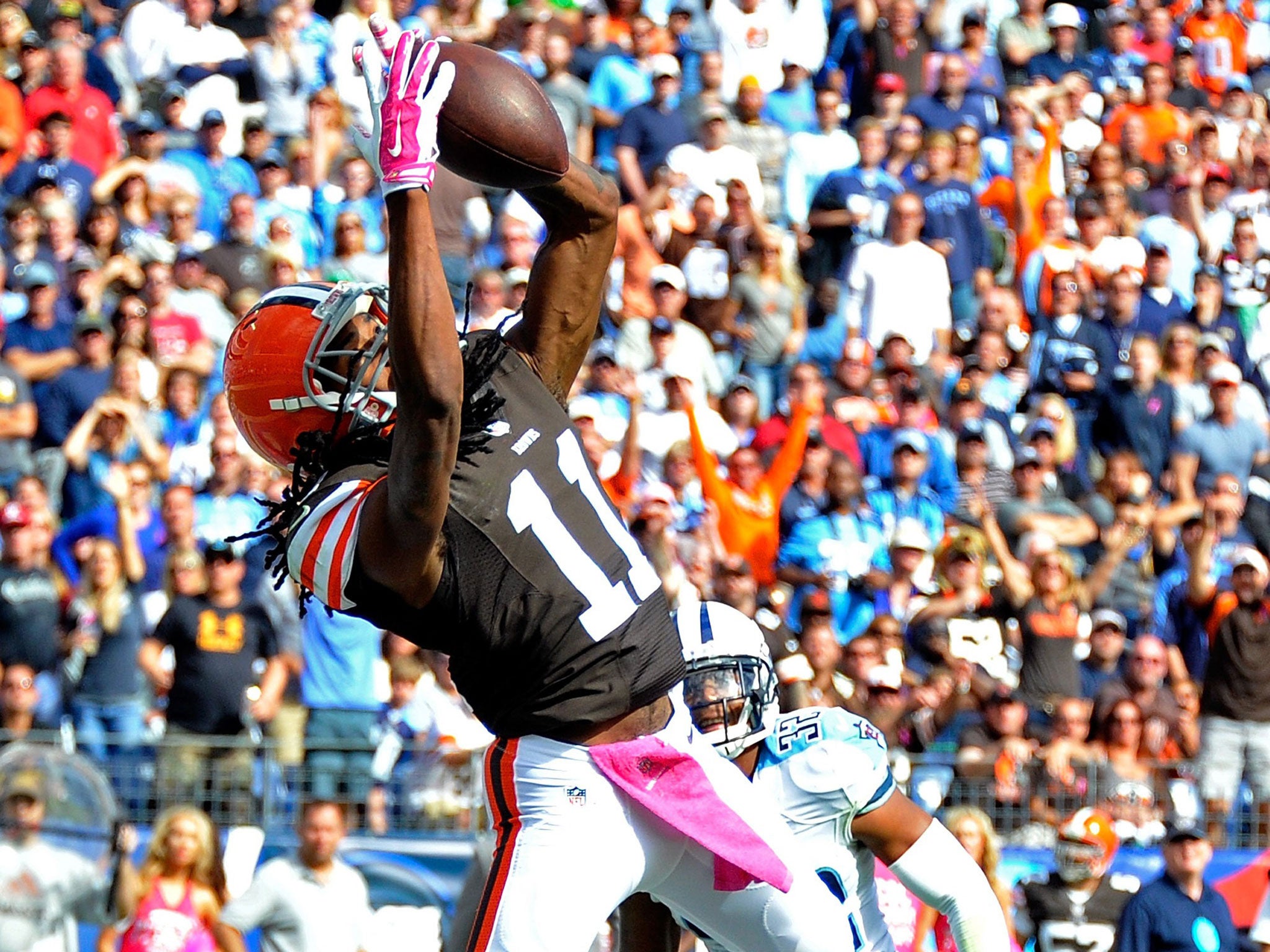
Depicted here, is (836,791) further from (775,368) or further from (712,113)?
(712,113)

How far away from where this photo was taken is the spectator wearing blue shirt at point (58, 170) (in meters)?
10.9

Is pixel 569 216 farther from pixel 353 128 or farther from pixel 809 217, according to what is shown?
pixel 809 217

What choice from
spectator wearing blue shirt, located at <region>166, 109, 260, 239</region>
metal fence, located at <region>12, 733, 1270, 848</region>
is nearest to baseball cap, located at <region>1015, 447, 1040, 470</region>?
metal fence, located at <region>12, 733, 1270, 848</region>

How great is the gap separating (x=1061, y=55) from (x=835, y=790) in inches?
428

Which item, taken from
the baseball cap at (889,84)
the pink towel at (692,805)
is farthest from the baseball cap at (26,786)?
the baseball cap at (889,84)

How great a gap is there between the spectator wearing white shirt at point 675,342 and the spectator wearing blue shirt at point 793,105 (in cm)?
212

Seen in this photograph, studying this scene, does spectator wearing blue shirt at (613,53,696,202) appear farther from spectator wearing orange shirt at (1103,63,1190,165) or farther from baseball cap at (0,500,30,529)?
baseball cap at (0,500,30,529)

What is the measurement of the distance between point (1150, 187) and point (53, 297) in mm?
6769

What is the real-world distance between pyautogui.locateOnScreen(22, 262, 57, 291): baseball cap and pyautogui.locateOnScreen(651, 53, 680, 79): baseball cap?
12.7 feet

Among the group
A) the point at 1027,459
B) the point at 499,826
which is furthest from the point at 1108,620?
the point at 499,826

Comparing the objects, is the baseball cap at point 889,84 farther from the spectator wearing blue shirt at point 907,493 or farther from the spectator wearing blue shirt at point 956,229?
the spectator wearing blue shirt at point 907,493

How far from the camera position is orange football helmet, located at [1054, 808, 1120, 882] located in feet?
24.8

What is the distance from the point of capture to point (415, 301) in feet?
10.4

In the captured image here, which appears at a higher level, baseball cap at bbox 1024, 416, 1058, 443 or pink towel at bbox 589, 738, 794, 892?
pink towel at bbox 589, 738, 794, 892
